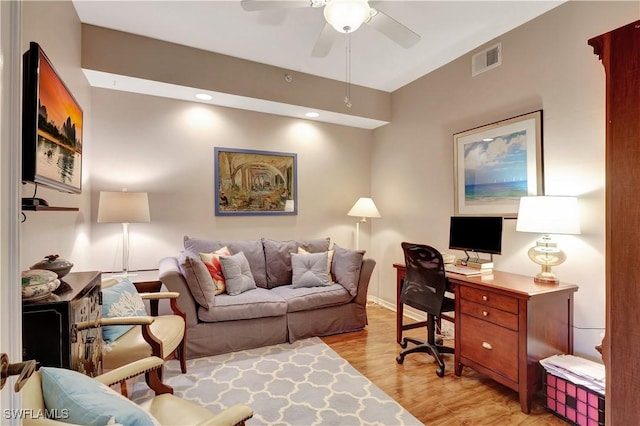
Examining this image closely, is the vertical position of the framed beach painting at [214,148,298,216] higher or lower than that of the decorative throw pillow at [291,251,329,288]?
higher

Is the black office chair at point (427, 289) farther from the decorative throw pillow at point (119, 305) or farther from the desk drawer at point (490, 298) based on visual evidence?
the decorative throw pillow at point (119, 305)

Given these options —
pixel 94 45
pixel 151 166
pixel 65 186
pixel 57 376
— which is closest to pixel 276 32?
pixel 94 45

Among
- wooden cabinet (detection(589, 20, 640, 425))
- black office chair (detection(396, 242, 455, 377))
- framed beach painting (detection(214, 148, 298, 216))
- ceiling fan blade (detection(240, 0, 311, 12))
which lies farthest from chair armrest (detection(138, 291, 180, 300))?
wooden cabinet (detection(589, 20, 640, 425))

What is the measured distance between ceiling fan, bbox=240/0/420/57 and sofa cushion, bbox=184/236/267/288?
222 centimetres

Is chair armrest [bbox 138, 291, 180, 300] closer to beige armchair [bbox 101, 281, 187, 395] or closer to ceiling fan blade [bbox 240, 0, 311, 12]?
beige armchair [bbox 101, 281, 187, 395]

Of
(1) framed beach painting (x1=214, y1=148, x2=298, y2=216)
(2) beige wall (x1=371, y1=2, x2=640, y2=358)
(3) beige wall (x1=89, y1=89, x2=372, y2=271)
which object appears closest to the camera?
(2) beige wall (x1=371, y1=2, x2=640, y2=358)

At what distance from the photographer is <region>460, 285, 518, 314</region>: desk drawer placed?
2.11m

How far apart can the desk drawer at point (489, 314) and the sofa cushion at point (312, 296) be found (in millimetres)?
1239

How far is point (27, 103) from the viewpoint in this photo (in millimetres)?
1364

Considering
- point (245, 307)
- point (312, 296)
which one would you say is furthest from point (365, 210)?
point (245, 307)

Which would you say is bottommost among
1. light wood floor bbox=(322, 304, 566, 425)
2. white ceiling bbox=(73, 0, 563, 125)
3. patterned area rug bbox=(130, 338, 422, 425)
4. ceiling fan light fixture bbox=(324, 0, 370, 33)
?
light wood floor bbox=(322, 304, 566, 425)

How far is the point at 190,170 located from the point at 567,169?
354 centimetres

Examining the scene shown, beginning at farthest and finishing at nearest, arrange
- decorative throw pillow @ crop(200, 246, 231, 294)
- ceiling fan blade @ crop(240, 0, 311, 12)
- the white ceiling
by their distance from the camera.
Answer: decorative throw pillow @ crop(200, 246, 231, 294), the white ceiling, ceiling fan blade @ crop(240, 0, 311, 12)

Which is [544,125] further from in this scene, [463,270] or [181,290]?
[181,290]
